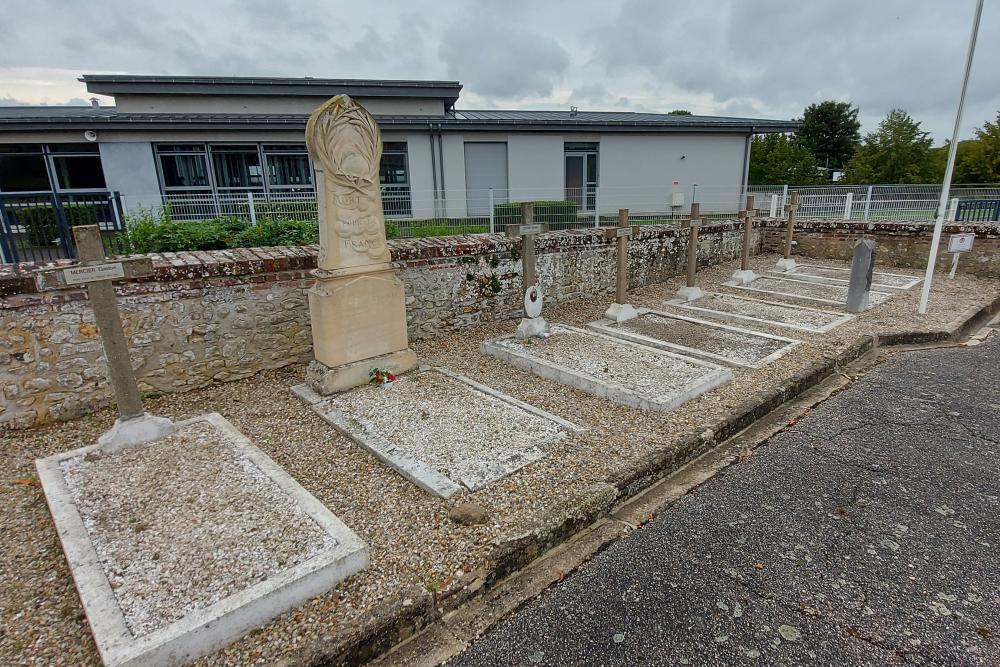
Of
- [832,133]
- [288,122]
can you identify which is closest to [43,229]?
[288,122]

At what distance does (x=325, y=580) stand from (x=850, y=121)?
52671 mm

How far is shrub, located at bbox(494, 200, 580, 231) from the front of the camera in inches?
480

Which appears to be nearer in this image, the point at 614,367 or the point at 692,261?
the point at 614,367

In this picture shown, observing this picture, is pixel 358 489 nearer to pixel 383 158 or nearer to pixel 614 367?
pixel 614 367

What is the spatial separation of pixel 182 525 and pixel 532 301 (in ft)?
13.9

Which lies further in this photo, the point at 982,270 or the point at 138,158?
the point at 138,158

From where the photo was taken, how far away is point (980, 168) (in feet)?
75.6

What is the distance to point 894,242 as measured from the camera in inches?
419

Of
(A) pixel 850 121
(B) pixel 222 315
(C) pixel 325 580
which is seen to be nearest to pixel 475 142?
(B) pixel 222 315

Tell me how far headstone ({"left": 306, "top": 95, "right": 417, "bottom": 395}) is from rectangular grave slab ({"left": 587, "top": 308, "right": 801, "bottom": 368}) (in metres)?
2.96

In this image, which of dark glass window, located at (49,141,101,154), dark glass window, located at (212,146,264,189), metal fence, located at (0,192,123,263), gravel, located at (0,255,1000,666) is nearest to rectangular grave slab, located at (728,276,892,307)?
gravel, located at (0,255,1000,666)

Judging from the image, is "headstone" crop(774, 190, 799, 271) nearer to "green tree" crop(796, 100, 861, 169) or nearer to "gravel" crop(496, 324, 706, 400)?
"gravel" crop(496, 324, 706, 400)

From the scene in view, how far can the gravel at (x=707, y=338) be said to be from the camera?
5770 millimetres

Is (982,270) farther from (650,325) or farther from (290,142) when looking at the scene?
(290,142)
